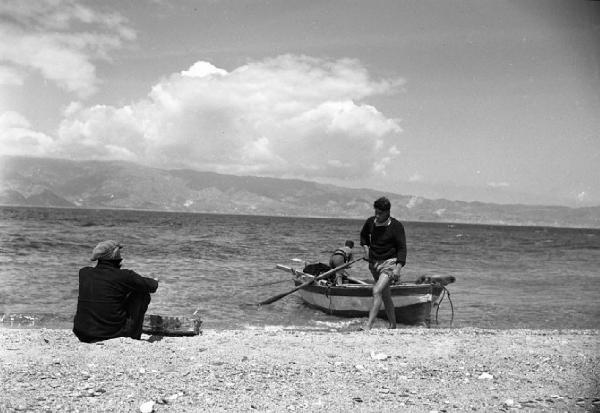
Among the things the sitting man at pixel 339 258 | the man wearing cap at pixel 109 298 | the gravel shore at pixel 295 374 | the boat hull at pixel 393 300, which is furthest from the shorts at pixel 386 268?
the sitting man at pixel 339 258

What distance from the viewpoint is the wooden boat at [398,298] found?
14.0 meters

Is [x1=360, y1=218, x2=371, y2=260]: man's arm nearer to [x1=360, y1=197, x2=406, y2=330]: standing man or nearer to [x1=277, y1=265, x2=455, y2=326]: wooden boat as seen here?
[x1=360, y1=197, x2=406, y2=330]: standing man

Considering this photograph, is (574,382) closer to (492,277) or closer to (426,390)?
(426,390)

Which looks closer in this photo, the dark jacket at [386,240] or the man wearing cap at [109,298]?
the man wearing cap at [109,298]

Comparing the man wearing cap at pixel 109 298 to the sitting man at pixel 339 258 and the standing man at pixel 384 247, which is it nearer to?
the standing man at pixel 384 247

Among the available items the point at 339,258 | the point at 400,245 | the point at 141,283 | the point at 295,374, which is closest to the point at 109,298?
the point at 141,283

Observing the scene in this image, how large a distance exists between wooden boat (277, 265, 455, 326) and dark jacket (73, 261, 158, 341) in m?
7.88

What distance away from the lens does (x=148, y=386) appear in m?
6.13

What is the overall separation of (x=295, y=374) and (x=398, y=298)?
8.04m

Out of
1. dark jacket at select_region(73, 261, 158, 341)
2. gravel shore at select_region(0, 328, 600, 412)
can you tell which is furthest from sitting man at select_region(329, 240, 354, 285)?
dark jacket at select_region(73, 261, 158, 341)

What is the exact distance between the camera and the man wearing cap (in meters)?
7.54

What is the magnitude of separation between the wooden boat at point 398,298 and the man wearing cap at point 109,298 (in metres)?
7.76

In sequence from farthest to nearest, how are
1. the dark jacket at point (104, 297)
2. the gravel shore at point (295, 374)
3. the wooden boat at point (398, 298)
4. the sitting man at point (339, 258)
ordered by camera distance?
the sitting man at point (339, 258), the wooden boat at point (398, 298), the dark jacket at point (104, 297), the gravel shore at point (295, 374)

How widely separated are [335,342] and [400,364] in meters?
1.52
